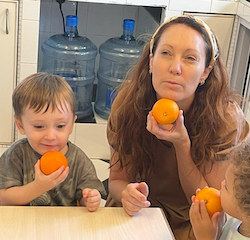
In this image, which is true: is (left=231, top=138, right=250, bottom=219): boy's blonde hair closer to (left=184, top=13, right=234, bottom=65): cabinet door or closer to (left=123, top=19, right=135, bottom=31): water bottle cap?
(left=184, top=13, right=234, bottom=65): cabinet door

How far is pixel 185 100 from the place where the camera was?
139 cm

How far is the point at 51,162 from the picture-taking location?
1057mm

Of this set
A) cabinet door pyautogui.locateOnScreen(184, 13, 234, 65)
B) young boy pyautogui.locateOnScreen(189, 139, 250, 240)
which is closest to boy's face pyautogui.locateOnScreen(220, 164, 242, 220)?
young boy pyautogui.locateOnScreen(189, 139, 250, 240)

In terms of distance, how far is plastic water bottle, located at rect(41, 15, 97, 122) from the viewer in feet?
8.57

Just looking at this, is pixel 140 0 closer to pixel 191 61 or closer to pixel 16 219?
pixel 191 61

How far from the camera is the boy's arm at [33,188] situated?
1.07 meters

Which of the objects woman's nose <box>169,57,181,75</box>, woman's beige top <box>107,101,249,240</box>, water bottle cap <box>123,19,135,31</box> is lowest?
woman's beige top <box>107,101,249,240</box>

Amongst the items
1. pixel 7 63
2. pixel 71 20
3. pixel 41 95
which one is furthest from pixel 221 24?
pixel 41 95

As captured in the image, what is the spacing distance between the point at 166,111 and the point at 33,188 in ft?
1.32

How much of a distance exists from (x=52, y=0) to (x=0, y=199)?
66.8 inches

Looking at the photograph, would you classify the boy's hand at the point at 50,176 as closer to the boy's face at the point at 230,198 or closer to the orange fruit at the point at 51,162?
the orange fruit at the point at 51,162

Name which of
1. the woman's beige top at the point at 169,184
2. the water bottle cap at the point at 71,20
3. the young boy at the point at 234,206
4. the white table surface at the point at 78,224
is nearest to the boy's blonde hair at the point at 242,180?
the young boy at the point at 234,206

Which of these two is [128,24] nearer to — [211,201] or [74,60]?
[74,60]

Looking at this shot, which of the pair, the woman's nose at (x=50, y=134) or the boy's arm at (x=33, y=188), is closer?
the boy's arm at (x=33, y=188)
